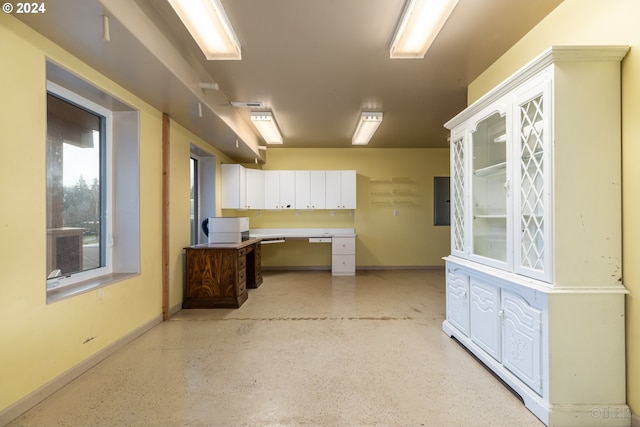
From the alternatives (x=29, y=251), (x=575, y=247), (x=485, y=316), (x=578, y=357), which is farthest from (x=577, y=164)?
(x=29, y=251)

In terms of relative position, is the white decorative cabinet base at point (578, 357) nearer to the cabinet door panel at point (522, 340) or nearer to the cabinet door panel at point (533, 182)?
the cabinet door panel at point (522, 340)

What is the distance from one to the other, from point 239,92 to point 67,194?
2007 mm

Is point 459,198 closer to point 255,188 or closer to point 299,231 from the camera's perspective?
point 299,231

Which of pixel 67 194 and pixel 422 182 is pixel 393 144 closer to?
pixel 422 182

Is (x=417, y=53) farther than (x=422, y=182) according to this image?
No

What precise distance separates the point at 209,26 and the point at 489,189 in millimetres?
2600

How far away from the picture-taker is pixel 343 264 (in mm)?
5715

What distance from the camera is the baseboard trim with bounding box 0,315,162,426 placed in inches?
66.1

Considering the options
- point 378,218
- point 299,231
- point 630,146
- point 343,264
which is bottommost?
point 343,264

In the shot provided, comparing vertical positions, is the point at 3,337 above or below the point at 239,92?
below

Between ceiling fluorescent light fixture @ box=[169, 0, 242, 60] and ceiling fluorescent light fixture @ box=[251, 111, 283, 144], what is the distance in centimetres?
163

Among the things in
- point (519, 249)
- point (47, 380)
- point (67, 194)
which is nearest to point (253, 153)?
point (67, 194)

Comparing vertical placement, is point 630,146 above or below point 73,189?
above

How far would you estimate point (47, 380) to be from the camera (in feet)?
6.25
